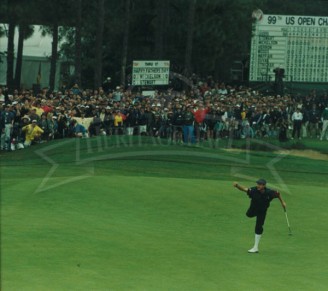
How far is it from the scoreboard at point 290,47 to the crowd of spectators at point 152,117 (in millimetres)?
5312

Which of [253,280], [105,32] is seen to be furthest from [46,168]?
[105,32]

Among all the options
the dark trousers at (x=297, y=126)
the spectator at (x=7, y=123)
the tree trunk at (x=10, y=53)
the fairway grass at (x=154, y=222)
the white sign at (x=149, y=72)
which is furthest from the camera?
the tree trunk at (x=10, y=53)

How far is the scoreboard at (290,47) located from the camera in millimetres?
60219

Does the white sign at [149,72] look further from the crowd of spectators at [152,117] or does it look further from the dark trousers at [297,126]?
the dark trousers at [297,126]

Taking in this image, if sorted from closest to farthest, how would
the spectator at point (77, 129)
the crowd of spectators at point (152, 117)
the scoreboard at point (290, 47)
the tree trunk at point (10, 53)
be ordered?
1. the crowd of spectators at point (152, 117)
2. the spectator at point (77, 129)
3. the scoreboard at point (290, 47)
4. the tree trunk at point (10, 53)

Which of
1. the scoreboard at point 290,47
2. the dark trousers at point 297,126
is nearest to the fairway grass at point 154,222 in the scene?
the dark trousers at point 297,126

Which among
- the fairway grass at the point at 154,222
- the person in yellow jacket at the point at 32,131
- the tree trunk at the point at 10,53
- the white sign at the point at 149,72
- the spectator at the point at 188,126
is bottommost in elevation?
the fairway grass at the point at 154,222

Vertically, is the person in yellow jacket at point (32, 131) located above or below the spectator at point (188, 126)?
below

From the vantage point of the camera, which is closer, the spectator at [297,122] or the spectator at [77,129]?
the spectator at [77,129]

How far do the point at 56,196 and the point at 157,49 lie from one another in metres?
32.2

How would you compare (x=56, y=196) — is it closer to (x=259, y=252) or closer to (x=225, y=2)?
(x=259, y=252)

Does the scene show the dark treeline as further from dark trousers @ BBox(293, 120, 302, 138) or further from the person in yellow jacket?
the person in yellow jacket

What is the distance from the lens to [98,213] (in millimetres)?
29016

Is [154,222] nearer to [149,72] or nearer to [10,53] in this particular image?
[149,72]
